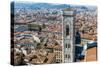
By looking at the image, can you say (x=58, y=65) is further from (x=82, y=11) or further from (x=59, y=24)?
(x=82, y=11)

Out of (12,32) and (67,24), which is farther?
(67,24)

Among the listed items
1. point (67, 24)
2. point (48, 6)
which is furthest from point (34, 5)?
point (67, 24)

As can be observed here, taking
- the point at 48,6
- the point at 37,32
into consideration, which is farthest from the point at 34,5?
the point at 37,32

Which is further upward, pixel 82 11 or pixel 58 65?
pixel 82 11
